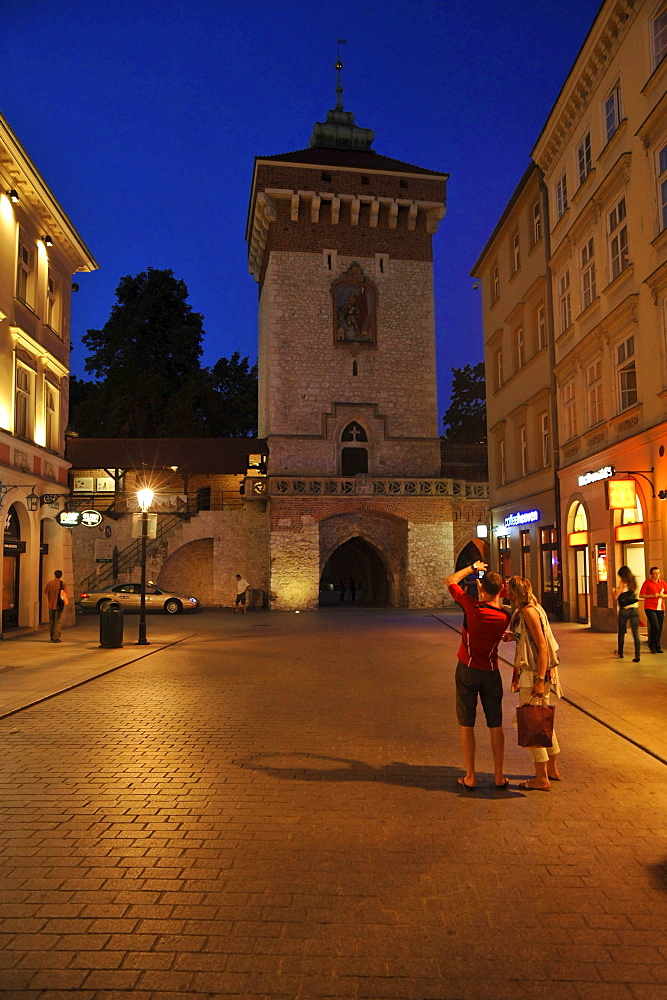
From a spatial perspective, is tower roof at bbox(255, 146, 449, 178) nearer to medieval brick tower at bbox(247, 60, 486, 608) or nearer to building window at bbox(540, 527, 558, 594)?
medieval brick tower at bbox(247, 60, 486, 608)

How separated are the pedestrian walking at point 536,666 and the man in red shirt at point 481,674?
214mm

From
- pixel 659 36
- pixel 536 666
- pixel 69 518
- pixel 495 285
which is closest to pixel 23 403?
pixel 69 518

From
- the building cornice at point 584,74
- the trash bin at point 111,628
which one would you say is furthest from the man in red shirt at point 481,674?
the building cornice at point 584,74

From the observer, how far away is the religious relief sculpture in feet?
125

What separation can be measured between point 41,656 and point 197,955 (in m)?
13.3

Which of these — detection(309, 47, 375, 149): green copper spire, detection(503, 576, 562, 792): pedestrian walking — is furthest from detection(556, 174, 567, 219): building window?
detection(309, 47, 375, 149): green copper spire

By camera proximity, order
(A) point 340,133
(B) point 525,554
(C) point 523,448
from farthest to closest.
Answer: (A) point 340,133 → (C) point 523,448 → (B) point 525,554

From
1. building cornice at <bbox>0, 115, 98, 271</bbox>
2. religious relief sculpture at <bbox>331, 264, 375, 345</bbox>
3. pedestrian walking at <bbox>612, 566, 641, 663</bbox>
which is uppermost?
religious relief sculpture at <bbox>331, 264, 375, 345</bbox>

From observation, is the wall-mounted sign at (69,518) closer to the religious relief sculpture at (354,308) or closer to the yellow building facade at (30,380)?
the yellow building facade at (30,380)

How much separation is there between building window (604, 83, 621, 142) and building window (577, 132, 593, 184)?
116cm

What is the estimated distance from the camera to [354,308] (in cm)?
3803

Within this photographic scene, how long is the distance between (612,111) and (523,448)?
1157 cm

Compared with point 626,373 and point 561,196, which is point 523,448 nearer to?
point 561,196

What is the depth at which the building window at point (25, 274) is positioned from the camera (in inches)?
813
